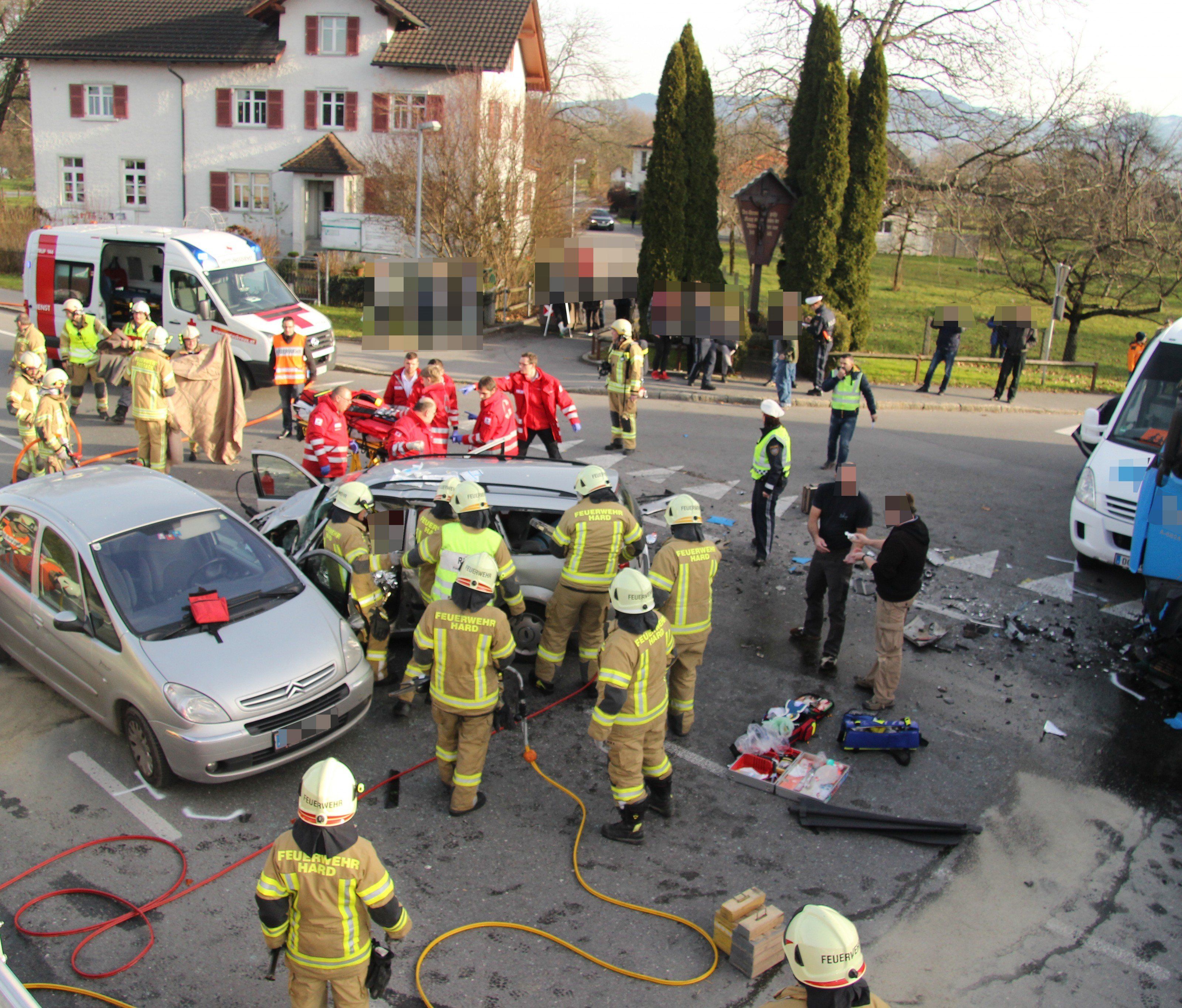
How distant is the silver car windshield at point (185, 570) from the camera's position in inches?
253

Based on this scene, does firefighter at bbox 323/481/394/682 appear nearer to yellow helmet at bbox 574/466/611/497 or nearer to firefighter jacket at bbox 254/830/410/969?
yellow helmet at bbox 574/466/611/497

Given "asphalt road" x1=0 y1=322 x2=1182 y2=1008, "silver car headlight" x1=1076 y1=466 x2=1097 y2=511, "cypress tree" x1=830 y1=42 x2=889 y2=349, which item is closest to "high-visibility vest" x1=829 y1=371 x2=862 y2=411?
"silver car headlight" x1=1076 y1=466 x2=1097 y2=511

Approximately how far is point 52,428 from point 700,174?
14.9m

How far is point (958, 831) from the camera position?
6098 millimetres

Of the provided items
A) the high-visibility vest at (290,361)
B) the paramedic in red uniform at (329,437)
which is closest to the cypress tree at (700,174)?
the high-visibility vest at (290,361)

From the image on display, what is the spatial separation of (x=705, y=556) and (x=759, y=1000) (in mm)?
2892

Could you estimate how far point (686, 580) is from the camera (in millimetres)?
6723

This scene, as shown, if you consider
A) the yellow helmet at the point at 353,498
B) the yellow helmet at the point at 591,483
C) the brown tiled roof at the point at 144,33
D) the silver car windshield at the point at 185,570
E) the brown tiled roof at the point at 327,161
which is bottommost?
the silver car windshield at the point at 185,570

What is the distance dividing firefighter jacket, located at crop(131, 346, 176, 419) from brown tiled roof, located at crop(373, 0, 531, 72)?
2423 centimetres

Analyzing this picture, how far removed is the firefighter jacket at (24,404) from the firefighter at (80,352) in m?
3.89

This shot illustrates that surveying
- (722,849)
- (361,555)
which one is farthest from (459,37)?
(722,849)

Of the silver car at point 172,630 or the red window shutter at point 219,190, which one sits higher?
the red window shutter at point 219,190

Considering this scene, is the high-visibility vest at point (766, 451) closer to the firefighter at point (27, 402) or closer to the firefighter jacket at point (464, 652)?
the firefighter jacket at point (464, 652)

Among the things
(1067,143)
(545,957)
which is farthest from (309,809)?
(1067,143)
